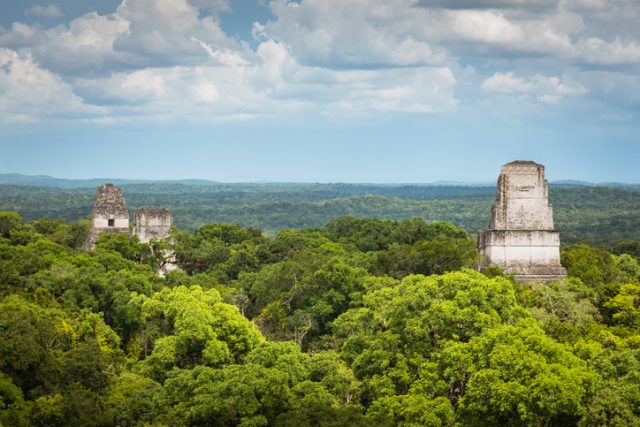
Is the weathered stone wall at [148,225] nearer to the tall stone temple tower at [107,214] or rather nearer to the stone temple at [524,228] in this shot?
the tall stone temple tower at [107,214]

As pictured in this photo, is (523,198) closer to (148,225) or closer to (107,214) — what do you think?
(148,225)

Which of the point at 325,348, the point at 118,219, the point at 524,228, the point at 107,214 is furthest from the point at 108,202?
the point at 524,228

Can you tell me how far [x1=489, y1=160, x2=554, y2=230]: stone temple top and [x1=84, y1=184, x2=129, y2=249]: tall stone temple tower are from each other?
24897 mm

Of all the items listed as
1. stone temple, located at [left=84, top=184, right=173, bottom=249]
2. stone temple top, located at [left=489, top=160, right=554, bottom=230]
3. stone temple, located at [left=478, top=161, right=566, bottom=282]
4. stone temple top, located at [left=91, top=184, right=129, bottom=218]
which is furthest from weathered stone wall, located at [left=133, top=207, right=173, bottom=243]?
stone temple top, located at [left=489, top=160, right=554, bottom=230]

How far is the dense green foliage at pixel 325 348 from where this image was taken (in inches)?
1005

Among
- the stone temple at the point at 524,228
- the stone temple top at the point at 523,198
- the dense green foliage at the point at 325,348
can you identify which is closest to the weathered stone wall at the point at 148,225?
the dense green foliage at the point at 325,348

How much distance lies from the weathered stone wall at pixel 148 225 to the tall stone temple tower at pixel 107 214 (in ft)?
3.09

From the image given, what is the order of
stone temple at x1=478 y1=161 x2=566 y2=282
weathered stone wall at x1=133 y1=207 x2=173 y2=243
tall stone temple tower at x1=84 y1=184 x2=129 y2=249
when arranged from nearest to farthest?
stone temple at x1=478 y1=161 x2=566 y2=282 < weathered stone wall at x1=133 y1=207 x2=173 y2=243 < tall stone temple tower at x1=84 y1=184 x2=129 y2=249

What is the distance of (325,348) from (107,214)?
24.6 metres

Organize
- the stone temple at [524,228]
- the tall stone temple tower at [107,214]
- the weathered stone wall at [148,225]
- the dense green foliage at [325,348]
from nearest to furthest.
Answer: the dense green foliage at [325,348] < the stone temple at [524,228] < the weathered stone wall at [148,225] < the tall stone temple tower at [107,214]

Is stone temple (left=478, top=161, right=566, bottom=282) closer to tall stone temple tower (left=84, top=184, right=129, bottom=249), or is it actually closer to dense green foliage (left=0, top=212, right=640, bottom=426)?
dense green foliage (left=0, top=212, right=640, bottom=426)

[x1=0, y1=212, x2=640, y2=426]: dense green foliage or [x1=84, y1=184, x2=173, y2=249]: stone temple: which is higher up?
[x1=84, y1=184, x2=173, y2=249]: stone temple

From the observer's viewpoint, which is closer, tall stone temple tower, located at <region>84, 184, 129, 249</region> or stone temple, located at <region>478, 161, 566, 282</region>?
stone temple, located at <region>478, 161, 566, 282</region>

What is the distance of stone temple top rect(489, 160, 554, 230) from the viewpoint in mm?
43094
